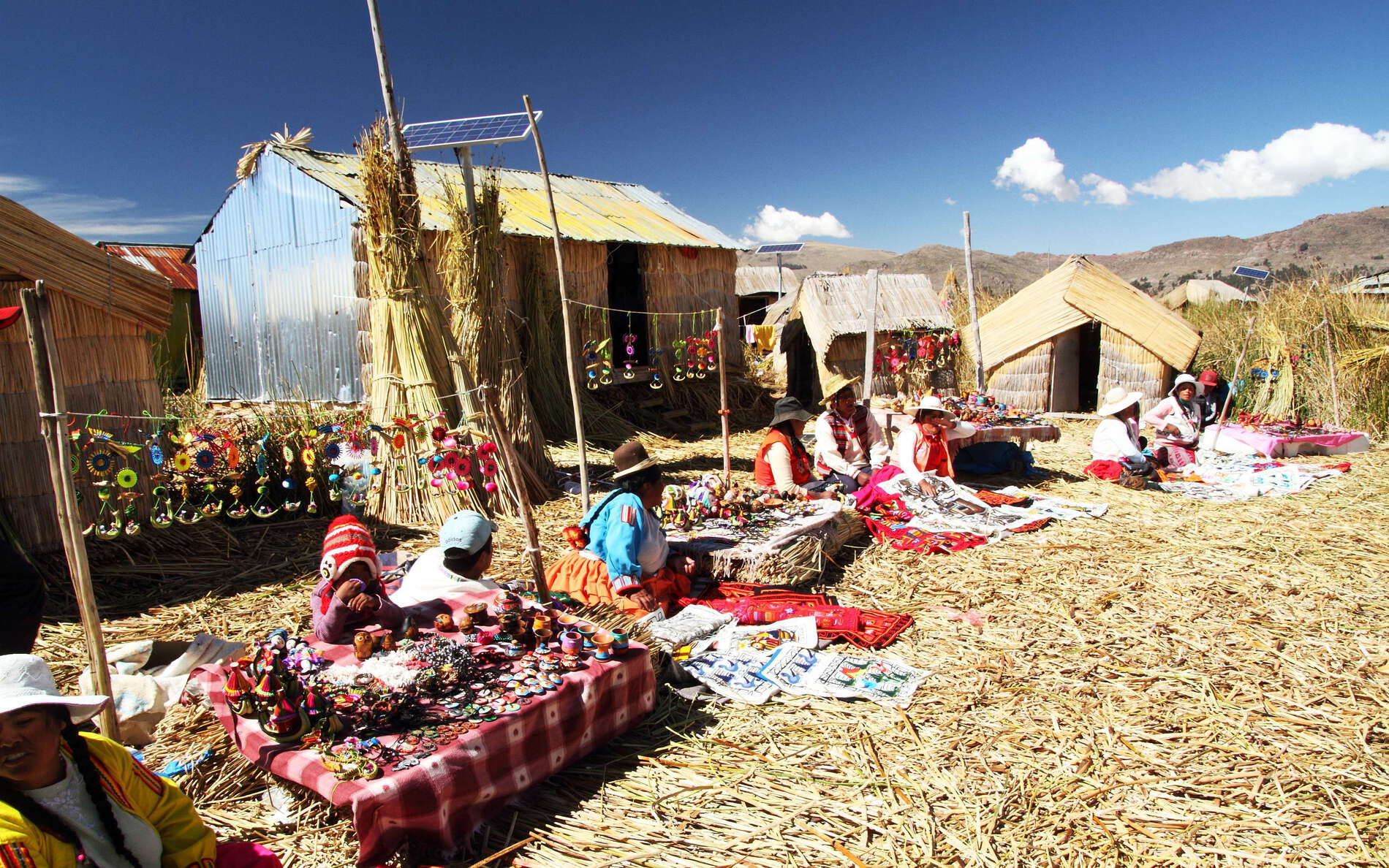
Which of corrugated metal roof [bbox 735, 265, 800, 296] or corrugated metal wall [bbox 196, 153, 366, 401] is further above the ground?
corrugated metal roof [bbox 735, 265, 800, 296]

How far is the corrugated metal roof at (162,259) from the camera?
16677 millimetres

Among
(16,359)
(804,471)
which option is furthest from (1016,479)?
(16,359)

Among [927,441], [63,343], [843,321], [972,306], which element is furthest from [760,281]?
[63,343]

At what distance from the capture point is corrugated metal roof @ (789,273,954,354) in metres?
12.2

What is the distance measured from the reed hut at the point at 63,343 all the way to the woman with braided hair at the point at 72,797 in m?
3.84

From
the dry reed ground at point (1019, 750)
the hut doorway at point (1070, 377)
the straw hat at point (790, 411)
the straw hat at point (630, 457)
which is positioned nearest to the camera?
the dry reed ground at point (1019, 750)

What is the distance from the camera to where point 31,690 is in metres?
1.70

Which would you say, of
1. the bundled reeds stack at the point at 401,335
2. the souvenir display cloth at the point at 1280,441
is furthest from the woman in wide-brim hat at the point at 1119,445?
the bundled reeds stack at the point at 401,335

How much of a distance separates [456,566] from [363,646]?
60 centimetres

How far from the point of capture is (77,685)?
11.2 feet

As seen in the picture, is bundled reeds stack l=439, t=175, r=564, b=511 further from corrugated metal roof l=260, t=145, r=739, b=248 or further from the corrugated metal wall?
the corrugated metal wall

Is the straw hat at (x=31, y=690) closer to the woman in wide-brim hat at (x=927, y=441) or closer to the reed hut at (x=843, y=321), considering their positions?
the woman in wide-brim hat at (x=927, y=441)

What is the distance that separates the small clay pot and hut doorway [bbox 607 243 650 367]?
9326mm

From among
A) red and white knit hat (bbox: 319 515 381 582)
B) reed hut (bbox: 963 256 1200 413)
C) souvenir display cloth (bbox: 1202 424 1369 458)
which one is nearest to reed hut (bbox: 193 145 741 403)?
reed hut (bbox: 963 256 1200 413)
